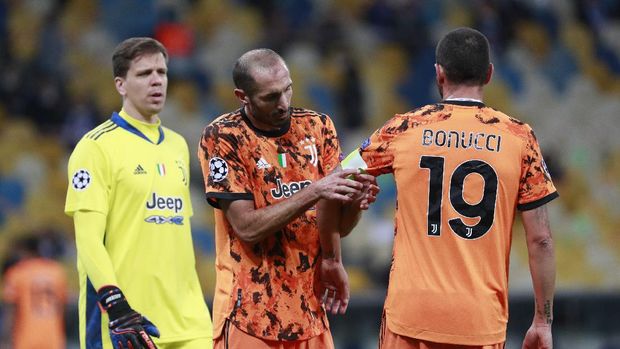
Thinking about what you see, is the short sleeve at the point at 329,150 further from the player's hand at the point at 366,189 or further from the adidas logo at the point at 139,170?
the adidas logo at the point at 139,170

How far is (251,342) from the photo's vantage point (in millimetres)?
5109

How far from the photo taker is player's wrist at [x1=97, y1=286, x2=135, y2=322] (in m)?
5.45

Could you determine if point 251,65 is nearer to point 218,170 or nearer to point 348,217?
point 218,170

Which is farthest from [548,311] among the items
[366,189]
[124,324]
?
[124,324]

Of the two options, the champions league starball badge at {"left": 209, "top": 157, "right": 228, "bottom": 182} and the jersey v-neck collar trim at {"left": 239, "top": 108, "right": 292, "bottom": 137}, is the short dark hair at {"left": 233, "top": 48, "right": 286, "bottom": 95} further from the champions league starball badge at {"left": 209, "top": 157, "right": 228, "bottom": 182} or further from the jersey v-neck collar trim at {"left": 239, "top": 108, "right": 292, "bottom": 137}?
the champions league starball badge at {"left": 209, "top": 157, "right": 228, "bottom": 182}

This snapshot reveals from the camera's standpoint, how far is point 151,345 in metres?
5.46

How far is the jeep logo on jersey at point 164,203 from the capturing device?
592 cm

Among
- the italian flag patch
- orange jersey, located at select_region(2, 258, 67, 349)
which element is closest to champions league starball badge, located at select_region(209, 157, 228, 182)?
the italian flag patch

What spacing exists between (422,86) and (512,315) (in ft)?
13.2

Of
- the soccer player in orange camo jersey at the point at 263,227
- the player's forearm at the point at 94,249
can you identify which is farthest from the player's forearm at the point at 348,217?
the player's forearm at the point at 94,249

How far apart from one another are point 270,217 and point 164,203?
1.17 metres

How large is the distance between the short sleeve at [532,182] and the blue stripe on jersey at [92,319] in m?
2.37

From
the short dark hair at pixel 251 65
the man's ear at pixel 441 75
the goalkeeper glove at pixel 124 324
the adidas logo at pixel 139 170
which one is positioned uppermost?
the short dark hair at pixel 251 65

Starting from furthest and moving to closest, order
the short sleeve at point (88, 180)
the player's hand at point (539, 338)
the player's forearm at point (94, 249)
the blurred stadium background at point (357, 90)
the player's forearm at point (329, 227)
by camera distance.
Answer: the blurred stadium background at point (357, 90) < the short sleeve at point (88, 180) < the player's forearm at point (94, 249) < the player's forearm at point (329, 227) < the player's hand at point (539, 338)
